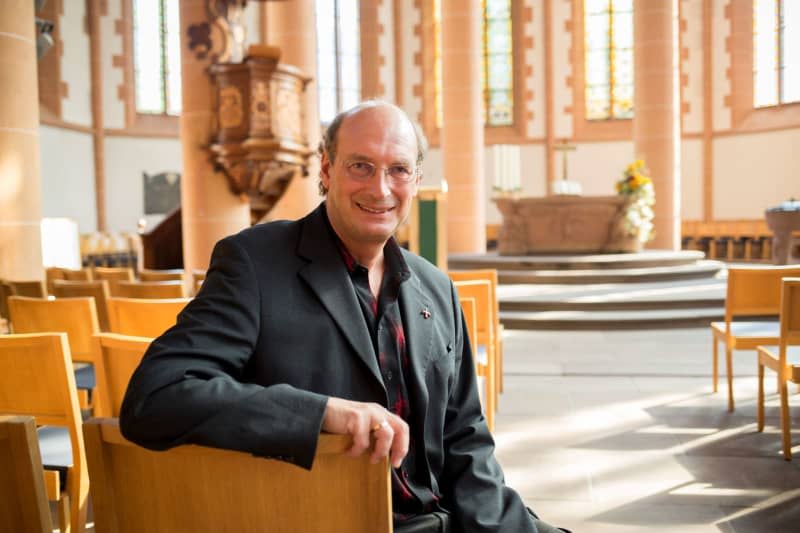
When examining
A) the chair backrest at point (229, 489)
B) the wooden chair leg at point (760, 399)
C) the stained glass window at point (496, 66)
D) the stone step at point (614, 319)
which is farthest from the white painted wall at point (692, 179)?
the chair backrest at point (229, 489)

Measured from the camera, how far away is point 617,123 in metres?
19.3

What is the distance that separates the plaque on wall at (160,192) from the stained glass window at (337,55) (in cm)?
362

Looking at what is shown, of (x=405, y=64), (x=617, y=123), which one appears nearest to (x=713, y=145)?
(x=617, y=123)

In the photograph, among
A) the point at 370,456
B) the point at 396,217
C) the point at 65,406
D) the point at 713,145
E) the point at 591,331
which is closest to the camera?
the point at 370,456

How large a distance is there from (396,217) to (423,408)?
383 millimetres

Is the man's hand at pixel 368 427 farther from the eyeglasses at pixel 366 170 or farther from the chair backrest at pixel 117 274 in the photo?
the chair backrest at pixel 117 274

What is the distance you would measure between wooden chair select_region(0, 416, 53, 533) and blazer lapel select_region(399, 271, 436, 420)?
2.17ft

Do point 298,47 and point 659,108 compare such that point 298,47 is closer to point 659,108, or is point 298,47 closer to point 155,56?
point 659,108

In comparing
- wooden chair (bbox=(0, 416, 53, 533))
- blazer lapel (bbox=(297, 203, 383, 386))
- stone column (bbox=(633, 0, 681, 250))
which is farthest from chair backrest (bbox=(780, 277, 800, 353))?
stone column (bbox=(633, 0, 681, 250))

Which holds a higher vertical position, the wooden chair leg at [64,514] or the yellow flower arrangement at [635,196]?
the yellow flower arrangement at [635,196]

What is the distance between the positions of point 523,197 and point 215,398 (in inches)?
456

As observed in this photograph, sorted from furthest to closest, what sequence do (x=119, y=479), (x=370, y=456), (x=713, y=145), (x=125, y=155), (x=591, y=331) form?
(x=713, y=145) → (x=125, y=155) → (x=591, y=331) → (x=119, y=479) → (x=370, y=456)

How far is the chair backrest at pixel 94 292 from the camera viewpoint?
14.7 ft

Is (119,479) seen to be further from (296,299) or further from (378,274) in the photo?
(378,274)
